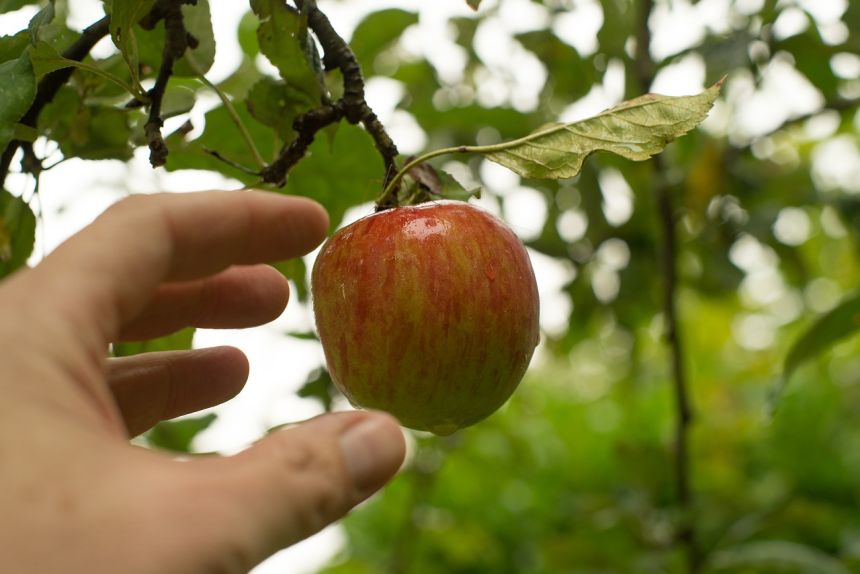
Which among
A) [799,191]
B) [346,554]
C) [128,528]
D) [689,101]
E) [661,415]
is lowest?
[346,554]

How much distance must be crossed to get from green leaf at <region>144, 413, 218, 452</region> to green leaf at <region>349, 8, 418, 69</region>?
1.91 ft

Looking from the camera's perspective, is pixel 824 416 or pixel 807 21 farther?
pixel 824 416

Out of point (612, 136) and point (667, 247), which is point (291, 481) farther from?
point (667, 247)

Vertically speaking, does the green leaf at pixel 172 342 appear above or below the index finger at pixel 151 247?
below

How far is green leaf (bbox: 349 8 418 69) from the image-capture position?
1162 mm

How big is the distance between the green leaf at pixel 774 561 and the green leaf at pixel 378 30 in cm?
89

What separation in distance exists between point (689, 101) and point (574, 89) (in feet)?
2.61

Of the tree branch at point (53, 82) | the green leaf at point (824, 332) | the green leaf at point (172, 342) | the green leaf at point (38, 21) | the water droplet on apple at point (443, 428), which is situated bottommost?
the green leaf at point (824, 332)

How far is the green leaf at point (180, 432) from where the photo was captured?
1.36 m

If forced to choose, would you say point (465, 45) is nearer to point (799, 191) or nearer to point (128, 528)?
point (799, 191)

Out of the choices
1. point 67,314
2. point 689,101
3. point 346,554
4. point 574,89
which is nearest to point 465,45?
point 574,89

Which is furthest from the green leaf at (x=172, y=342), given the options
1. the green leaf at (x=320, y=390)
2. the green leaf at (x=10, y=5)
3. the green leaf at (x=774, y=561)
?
the green leaf at (x=774, y=561)

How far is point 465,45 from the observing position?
144cm

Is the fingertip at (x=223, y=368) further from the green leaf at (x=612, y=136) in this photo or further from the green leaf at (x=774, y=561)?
the green leaf at (x=774, y=561)
